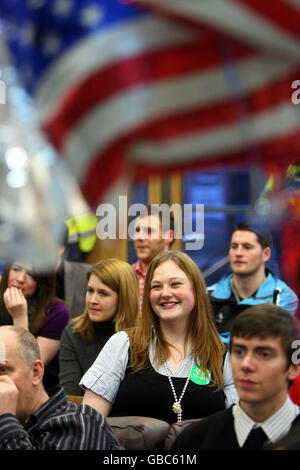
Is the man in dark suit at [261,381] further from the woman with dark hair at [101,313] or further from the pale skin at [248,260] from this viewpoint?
the pale skin at [248,260]

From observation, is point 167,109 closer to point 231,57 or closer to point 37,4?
point 231,57

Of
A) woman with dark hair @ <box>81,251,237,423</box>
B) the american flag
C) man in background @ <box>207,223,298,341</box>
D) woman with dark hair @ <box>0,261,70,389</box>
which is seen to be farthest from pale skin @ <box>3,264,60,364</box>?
man in background @ <box>207,223,298,341</box>

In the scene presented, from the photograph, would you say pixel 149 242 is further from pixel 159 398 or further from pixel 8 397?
pixel 8 397

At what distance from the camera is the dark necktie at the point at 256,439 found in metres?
1.56

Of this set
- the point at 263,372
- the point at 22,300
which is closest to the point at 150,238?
the point at 22,300

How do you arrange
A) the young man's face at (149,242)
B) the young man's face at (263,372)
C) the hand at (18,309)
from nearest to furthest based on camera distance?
the young man's face at (263,372)
the hand at (18,309)
the young man's face at (149,242)

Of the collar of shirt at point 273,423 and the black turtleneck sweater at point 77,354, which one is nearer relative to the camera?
the collar of shirt at point 273,423

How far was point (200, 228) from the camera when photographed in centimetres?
296

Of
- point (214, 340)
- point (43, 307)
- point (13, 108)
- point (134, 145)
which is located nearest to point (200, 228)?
point (134, 145)

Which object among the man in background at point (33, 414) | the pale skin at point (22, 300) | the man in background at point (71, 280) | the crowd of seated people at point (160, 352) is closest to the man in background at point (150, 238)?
the man in background at point (71, 280)

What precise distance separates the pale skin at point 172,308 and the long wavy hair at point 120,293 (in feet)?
1.21

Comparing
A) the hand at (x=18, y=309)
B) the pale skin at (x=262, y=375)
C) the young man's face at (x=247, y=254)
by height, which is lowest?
the pale skin at (x=262, y=375)

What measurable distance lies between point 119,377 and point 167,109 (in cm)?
102

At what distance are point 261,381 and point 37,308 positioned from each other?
48.7 inches
